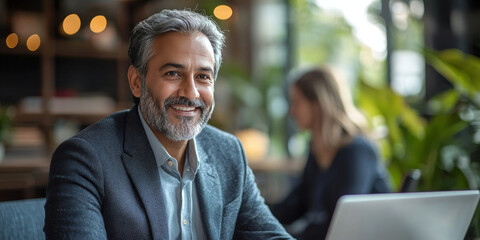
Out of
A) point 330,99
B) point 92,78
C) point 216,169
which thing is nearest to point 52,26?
point 92,78

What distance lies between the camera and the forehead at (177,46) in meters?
1.42

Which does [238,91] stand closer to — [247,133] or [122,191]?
[247,133]

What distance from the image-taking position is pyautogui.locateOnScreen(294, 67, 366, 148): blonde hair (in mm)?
2850

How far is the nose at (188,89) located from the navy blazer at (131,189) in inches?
6.4

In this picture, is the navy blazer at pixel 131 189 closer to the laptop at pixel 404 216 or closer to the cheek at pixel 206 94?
the cheek at pixel 206 94

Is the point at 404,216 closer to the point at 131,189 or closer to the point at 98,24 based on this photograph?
the point at 131,189

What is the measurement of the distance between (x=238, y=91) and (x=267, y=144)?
672mm

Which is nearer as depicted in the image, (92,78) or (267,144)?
(92,78)

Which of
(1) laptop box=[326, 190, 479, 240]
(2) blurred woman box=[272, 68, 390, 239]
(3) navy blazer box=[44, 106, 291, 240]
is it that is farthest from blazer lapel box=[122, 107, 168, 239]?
(2) blurred woman box=[272, 68, 390, 239]

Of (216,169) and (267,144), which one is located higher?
(216,169)

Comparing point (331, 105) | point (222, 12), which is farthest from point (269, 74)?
point (331, 105)

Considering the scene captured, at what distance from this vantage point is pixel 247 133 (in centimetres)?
511

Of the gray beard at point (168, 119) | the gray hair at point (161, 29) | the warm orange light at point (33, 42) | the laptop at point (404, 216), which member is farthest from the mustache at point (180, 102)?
the warm orange light at point (33, 42)

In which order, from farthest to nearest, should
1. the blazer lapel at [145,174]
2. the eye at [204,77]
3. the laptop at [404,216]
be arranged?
1. the eye at [204,77]
2. the blazer lapel at [145,174]
3. the laptop at [404,216]
